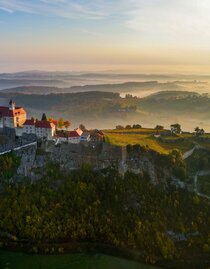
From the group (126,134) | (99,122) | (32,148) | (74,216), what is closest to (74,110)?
(99,122)

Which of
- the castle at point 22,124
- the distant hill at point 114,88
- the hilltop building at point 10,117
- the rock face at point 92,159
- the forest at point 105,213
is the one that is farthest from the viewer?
the distant hill at point 114,88

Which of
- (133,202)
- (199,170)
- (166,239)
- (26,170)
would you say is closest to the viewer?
(166,239)

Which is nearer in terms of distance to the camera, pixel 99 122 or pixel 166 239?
pixel 166 239

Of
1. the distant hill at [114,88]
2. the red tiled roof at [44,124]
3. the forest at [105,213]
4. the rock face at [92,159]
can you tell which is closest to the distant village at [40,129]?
the red tiled roof at [44,124]

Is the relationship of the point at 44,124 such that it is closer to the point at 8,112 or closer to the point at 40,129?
the point at 40,129

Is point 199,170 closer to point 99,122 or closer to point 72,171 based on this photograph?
point 72,171

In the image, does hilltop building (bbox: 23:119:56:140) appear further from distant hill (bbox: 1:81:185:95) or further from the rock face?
distant hill (bbox: 1:81:185:95)

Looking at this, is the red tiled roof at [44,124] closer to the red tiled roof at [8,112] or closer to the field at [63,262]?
the red tiled roof at [8,112]

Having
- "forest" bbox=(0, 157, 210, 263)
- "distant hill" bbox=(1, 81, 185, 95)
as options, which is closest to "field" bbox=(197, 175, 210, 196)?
"forest" bbox=(0, 157, 210, 263)
